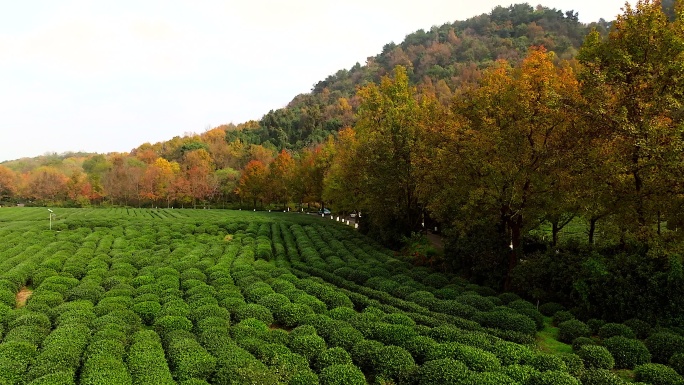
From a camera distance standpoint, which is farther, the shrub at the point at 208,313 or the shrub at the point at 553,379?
the shrub at the point at 208,313

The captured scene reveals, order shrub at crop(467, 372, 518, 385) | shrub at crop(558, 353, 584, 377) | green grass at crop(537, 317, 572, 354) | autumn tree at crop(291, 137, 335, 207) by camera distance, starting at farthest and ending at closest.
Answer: autumn tree at crop(291, 137, 335, 207) → green grass at crop(537, 317, 572, 354) → shrub at crop(558, 353, 584, 377) → shrub at crop(467, 372, 518, 385)

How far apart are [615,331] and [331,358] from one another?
941 cm

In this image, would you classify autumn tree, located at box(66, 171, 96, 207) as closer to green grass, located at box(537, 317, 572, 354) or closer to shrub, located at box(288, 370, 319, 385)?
shrub, located at box(288, 370, 319, 385)

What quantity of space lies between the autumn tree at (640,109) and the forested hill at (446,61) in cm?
7858

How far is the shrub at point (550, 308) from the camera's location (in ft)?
54.7

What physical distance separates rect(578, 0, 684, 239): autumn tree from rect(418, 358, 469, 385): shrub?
30.1 feet

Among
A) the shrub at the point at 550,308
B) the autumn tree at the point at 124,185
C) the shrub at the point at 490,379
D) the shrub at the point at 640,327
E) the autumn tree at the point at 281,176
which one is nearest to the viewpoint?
the shrub at the point at 490,379

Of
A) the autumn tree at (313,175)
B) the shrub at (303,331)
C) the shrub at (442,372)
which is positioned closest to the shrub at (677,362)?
the shrub at (442,372)

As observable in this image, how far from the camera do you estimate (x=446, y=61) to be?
14238cm

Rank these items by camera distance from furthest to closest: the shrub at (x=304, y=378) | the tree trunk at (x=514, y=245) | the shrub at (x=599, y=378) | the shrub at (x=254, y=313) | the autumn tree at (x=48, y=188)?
the autumn tree at (x=48, y=188), the tree trunk at (x=514, y=245), the shrub at (x=254, y=313), the shrub at (x=304, y=378), the shrub at (x=599, y=378)

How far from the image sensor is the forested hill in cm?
11708

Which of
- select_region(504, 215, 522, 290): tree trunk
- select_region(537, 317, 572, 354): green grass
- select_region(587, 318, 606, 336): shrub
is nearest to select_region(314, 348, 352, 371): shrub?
select_region(537, 317, 572, 354): green grass

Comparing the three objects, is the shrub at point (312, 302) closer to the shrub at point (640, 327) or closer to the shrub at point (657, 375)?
the shrub at point (657, 375)

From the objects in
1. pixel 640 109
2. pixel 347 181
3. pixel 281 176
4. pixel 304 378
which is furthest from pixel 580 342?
pixel 281 176
